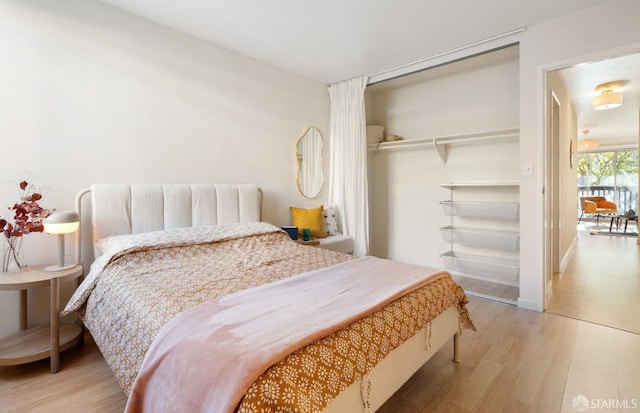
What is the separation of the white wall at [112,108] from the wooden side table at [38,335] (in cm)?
25

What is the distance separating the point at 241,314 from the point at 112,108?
84.2 inches

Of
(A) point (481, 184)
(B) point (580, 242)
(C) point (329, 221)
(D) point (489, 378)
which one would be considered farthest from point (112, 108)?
(B) point (580, 242)

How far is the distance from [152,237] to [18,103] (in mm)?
1216

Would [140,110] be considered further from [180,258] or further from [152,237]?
[180,258]

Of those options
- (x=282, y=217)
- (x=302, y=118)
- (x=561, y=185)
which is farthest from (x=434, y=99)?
(x=282, y=217)

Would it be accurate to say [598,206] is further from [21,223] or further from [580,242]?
[21,223]

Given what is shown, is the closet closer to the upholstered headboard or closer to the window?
the upholstered headboard

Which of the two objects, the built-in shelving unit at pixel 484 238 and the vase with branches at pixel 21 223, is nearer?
the vase with branches at pixel 21 223

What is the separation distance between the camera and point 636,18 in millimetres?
2244

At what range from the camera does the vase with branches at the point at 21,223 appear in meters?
1.86

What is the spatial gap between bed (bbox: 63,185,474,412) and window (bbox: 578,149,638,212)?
367 inches

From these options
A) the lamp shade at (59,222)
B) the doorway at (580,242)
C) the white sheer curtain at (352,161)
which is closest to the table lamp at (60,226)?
the lamp shade at (59,222)

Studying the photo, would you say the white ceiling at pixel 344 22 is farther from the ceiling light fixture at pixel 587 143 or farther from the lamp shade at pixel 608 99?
the ceiling light fixture at pixel 587 143

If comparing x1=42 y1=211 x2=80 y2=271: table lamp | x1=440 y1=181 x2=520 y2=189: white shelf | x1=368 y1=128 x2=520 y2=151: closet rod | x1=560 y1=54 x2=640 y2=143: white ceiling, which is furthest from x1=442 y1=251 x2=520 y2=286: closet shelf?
x1=42 y1=211 x2=80 y2=271: table lamp
